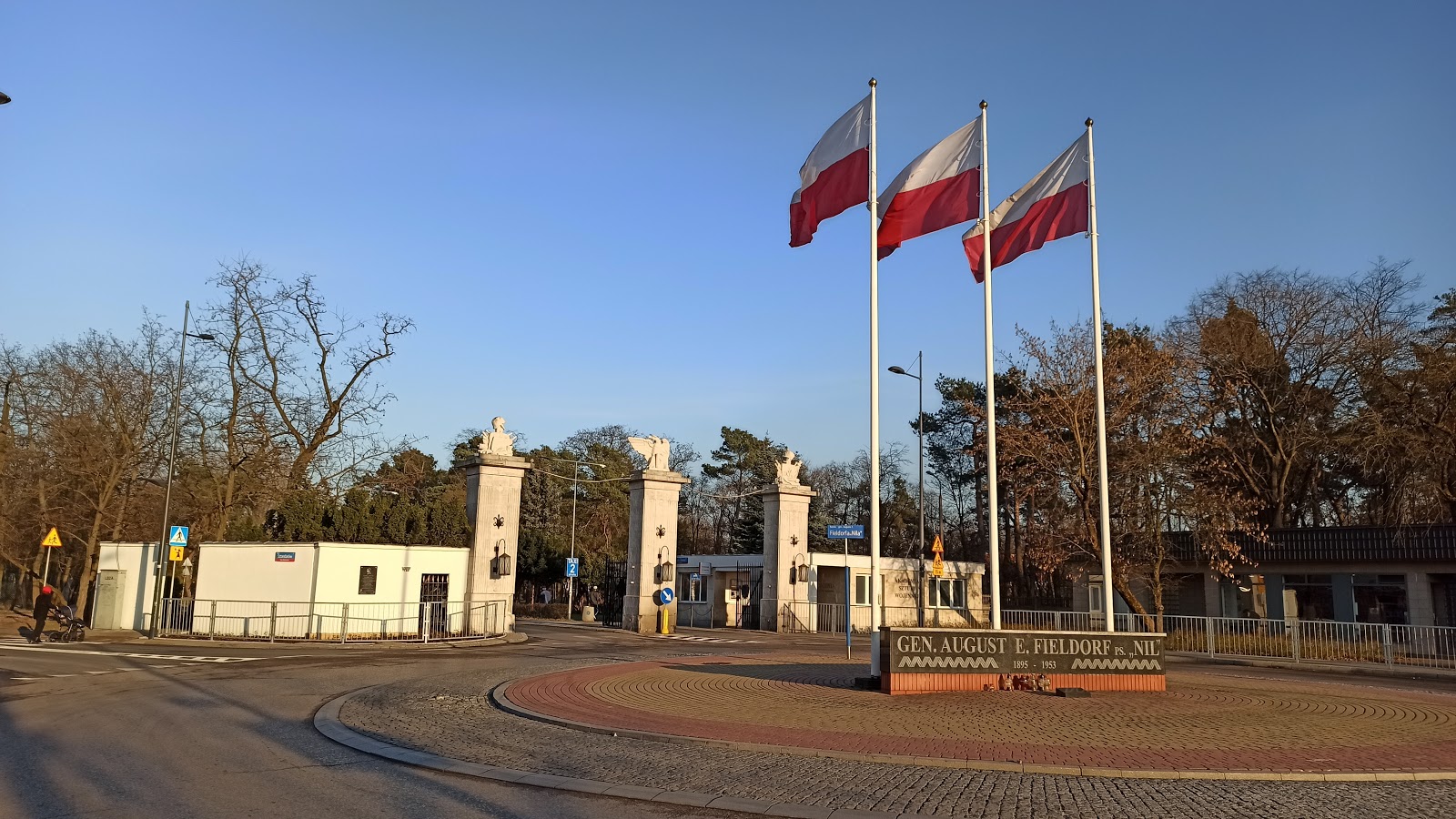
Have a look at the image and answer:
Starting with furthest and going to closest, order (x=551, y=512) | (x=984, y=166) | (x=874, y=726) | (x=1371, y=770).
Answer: (x=551, y=512) → (x=984, y=166) → (x=874, y=726) → (x=1371, y=770)

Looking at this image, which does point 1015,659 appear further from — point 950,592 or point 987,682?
point 950,592

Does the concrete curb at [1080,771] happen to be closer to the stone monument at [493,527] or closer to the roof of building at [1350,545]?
the stone monument at [493,527]

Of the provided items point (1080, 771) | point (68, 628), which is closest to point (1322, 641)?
point (1080, 771)

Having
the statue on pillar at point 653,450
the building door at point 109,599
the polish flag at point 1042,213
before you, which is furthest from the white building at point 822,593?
the polish flag at point 1042,213

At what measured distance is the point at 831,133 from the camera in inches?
677

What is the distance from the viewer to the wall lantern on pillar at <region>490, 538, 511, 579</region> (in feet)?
98.3

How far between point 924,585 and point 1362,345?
1959 centimetres

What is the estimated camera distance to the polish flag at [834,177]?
54.5 feet

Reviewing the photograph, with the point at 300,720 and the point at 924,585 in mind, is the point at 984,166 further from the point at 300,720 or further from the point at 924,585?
the point at 924,585

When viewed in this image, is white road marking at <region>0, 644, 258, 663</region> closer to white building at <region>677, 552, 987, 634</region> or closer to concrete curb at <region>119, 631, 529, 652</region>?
concrete curb at <region>119, 631, 529, 652</region>

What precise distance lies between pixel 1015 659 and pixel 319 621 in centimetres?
1921

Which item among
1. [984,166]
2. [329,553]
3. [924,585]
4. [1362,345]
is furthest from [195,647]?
[1362,345]

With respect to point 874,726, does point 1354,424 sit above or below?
above

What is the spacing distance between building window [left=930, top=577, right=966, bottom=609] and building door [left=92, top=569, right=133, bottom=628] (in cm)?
3013
